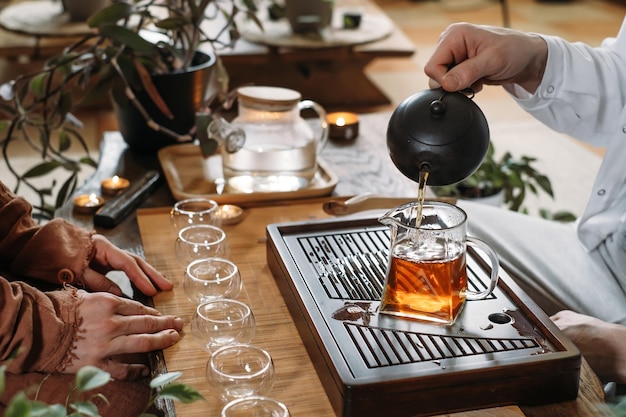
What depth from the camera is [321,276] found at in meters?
1.32

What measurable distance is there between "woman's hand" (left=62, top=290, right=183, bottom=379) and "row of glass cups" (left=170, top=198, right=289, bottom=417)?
67 mm

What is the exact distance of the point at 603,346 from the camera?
4.51ft

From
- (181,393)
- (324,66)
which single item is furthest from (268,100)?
(324,66)

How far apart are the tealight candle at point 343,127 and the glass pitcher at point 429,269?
0.92 meters

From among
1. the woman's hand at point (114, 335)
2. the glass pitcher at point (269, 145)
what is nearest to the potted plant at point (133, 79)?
the glass pitcher at point (269, 145)

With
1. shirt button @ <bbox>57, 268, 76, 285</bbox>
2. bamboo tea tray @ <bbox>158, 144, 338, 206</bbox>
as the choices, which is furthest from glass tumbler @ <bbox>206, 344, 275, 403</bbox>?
bamboo tea tray @ <bbox>158, 144, 338, 206</bbox>

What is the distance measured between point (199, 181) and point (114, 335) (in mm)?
681

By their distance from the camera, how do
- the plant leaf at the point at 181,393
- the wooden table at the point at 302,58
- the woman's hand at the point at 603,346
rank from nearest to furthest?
the plant leaf at the point at 181,393 → the woman's hand at the point at 603,346 → the wooden table at the point at 302,58

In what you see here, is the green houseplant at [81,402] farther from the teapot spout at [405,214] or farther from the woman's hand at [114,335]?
the teapot spout at [405,214]

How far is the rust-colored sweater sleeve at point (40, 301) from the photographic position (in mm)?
1136

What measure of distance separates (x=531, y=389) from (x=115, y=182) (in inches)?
41.1

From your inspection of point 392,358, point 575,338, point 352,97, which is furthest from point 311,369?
point 352,97

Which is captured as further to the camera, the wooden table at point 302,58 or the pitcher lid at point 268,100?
the wooden table at point 302,58

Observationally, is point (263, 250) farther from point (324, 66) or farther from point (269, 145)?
point (324, 66)
